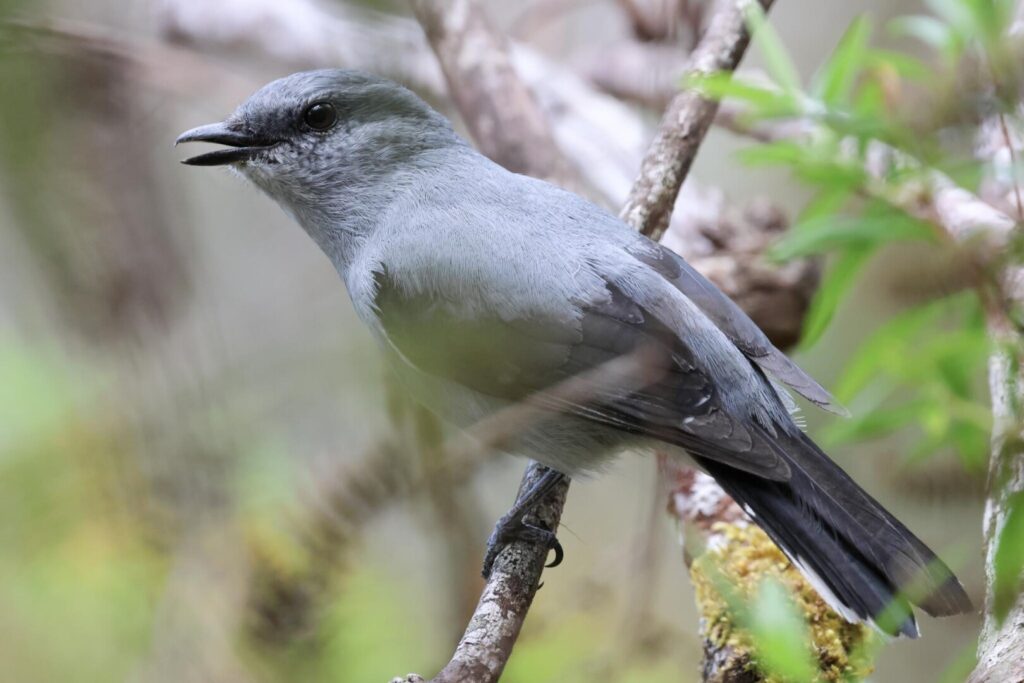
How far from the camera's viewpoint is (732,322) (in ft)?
7.04

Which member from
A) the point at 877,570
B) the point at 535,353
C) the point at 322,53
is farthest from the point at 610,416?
the point at 322,53

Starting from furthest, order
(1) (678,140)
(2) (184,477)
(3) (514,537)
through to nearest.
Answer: (1) (678,140)
(3) (514,537)
(2) (184,477)

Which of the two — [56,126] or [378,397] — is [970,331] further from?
[56,126]

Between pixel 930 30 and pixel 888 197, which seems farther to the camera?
pixel 930 30

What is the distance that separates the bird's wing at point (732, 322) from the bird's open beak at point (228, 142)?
0.96 metres

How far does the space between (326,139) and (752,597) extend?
1468 mm

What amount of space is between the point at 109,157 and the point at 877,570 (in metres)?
1.51

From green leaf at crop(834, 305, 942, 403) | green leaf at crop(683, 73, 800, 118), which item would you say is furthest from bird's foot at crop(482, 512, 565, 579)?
green leaf at crop(683, 73, 800, 118)

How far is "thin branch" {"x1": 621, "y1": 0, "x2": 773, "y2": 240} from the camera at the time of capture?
2395 mm

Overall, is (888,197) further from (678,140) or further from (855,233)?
(678,140)

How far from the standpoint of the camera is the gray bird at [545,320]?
1840mm

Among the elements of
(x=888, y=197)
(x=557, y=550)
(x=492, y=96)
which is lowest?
(x=557, y=550)

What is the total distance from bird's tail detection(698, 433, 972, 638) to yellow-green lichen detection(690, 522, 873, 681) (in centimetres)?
11

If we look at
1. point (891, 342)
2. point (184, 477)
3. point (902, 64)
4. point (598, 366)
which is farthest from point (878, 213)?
point (184, 477)
